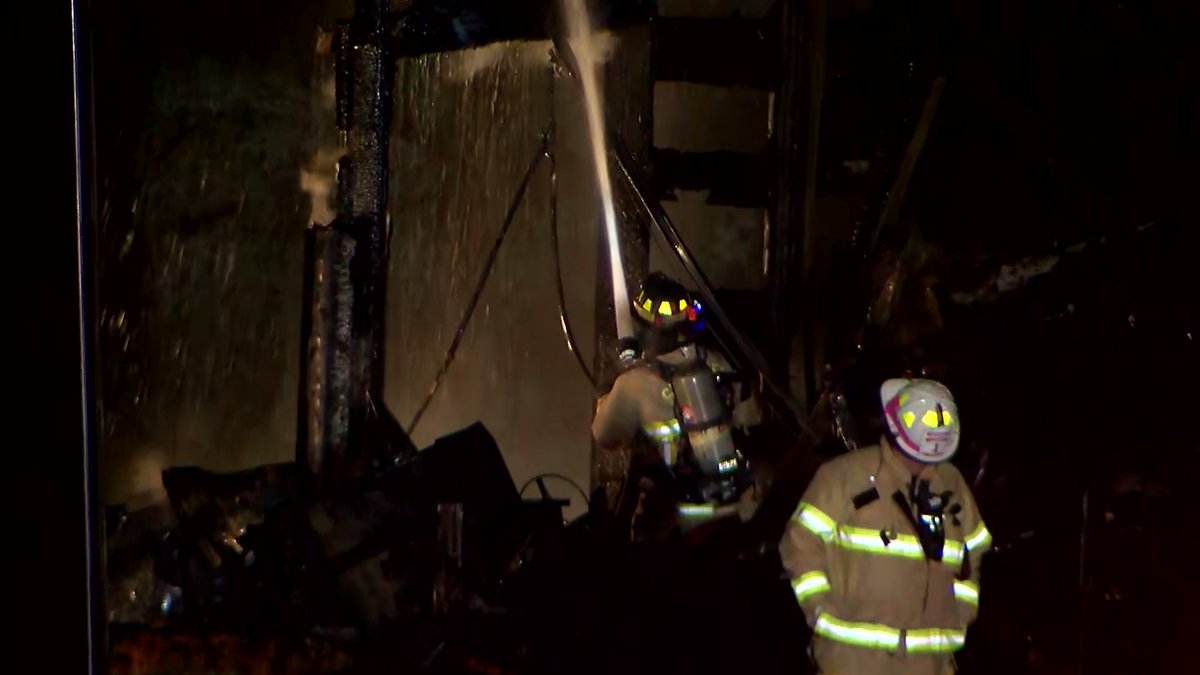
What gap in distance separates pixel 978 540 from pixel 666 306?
2266 millimetres

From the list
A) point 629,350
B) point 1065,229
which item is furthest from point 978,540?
point 1065,229

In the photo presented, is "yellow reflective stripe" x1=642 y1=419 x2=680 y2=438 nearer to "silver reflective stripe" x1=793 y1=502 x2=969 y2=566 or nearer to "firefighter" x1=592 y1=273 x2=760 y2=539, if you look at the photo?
"firefighter" x1=592 y1=273 x2=760 y2=539

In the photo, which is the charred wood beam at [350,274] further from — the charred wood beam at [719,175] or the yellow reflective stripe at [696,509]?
the yellow reflective stripe at [696,509]

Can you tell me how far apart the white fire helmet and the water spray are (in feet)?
11.4

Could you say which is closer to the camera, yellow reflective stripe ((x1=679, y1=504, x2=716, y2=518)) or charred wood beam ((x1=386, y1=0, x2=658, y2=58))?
yellow reflective stripe ((x1=679, y1=504, x2=716, y2=518))

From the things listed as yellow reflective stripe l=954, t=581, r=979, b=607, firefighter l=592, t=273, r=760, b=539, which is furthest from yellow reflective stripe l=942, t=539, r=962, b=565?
firefighter l=592, t=273, r=760, b=539

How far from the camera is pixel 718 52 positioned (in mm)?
7258

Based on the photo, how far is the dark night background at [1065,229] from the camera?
517cm

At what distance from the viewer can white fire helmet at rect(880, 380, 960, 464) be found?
3.71 meters

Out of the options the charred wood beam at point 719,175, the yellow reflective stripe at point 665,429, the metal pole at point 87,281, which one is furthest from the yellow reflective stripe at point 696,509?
the metal pole at point 87,281

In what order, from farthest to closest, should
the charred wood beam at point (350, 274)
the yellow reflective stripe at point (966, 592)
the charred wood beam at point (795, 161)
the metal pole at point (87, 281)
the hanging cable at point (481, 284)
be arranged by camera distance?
the hanging cable at point (481, 284)
the charred wood beam at point (795, 161)
the charred wood beam at point (350, 274)
the yellow reflective stripe at point (966, 592)
the metal pole at point (87, 281)

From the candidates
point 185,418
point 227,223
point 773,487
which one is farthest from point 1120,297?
point 185,418

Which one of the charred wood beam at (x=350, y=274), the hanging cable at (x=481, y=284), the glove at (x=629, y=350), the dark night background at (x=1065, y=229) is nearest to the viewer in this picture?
the dark night background at (x=1065, y=229)

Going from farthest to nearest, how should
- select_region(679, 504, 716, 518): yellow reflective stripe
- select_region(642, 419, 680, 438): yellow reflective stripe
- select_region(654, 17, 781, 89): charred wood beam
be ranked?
select_region(654, 17, 781, 89): charred wood beam, select_region(679, 504, 716, 518): yellow reflective stripe, select_region(642, 419, 680, 438): yellow reflective stripe
